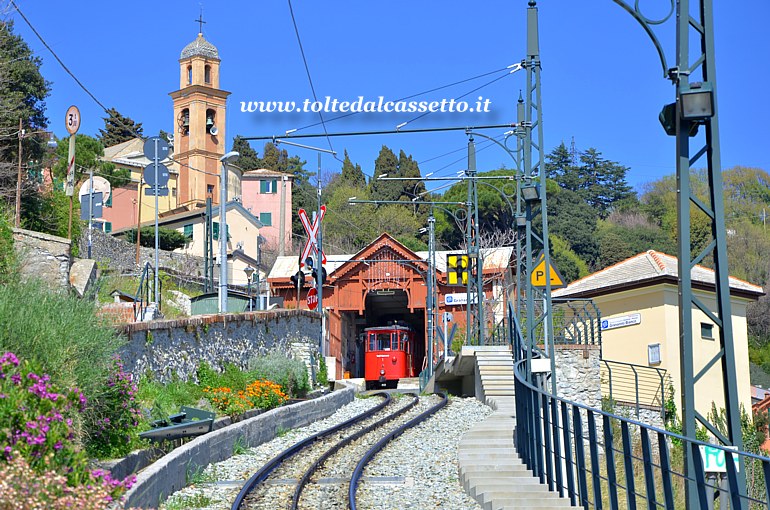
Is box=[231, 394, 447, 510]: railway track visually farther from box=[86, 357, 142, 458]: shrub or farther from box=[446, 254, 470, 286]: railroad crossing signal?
box=[446, 254, 470, 286]: railroad crossing signal

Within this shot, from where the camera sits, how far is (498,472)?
1325 cm

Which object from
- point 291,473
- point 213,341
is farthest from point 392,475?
point 213,341

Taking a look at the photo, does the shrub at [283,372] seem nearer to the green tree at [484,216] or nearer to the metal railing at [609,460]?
the metal railing at [609,460]

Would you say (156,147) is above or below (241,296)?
above

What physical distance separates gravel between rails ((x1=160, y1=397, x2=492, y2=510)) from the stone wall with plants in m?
2.19

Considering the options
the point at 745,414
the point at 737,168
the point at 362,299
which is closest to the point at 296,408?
the point at 745,414

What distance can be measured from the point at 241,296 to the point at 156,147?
6.94 m

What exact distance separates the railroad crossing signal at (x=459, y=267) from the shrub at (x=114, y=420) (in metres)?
17.5

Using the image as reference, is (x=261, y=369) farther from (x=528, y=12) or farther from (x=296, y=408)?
(x=528, y=12)

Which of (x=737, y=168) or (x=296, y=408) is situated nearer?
(x=296, y=408)

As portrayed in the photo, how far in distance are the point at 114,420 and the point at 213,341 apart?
8.52 m

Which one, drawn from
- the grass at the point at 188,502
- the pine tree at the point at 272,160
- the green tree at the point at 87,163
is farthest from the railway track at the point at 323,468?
the pine tree at the point at 272,160

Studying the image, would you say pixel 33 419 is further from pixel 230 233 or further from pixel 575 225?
pixel 575 225

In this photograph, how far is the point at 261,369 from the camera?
22.3 metres
